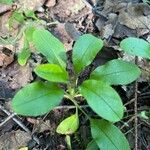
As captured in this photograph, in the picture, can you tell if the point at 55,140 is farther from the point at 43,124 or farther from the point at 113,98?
the point at 113,98

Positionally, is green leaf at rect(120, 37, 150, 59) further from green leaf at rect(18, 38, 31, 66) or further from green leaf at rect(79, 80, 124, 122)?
green leaf at rect(18, 38, 31, 66)

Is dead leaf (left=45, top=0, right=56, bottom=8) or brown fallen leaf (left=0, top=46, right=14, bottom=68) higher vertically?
dead leaf (left=45, top=0, right=56, bottom=8)

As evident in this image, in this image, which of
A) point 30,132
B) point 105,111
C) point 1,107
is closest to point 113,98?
point 105,111

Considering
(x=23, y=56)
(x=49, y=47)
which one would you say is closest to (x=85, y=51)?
(x=49, y=47)

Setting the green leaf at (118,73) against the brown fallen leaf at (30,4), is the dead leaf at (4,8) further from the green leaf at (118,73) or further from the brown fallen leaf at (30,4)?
the green leaf at (118,73)

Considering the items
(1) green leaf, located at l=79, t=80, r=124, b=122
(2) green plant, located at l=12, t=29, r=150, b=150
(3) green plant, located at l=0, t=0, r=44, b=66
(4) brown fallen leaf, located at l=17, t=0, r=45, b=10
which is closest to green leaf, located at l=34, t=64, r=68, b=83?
(2) green plant, located at l=12, t=29, r=150, b=150
